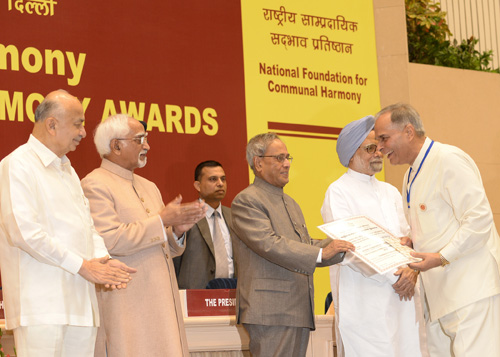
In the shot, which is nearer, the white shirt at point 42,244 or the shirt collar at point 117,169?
the white shirt at point 42,244

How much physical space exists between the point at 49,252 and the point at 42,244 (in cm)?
5

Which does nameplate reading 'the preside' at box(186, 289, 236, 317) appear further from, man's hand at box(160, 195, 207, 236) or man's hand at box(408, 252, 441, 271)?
man's hand at box(408, 252, 441, 271)

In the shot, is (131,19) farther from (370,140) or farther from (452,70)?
(452,70)

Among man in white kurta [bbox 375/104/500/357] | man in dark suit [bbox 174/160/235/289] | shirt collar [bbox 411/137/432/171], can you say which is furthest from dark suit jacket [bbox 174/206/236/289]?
shirt collar [bbox 411/137/432/171]

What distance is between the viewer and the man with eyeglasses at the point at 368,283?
432cm

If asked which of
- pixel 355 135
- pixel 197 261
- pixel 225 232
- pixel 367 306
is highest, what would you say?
pixel 355 135

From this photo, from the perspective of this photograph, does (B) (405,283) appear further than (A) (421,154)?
Yes

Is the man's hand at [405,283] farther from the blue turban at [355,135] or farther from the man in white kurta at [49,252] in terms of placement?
the man in white kurta at [49,252]

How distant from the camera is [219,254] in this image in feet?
19.0

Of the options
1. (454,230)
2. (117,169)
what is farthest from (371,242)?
A: (117,169)

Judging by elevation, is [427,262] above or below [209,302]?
above

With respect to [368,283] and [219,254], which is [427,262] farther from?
[219,254]

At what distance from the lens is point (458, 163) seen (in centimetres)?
395

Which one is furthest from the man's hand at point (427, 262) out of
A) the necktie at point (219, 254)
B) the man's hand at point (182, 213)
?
the necktie at point (219, 254)
